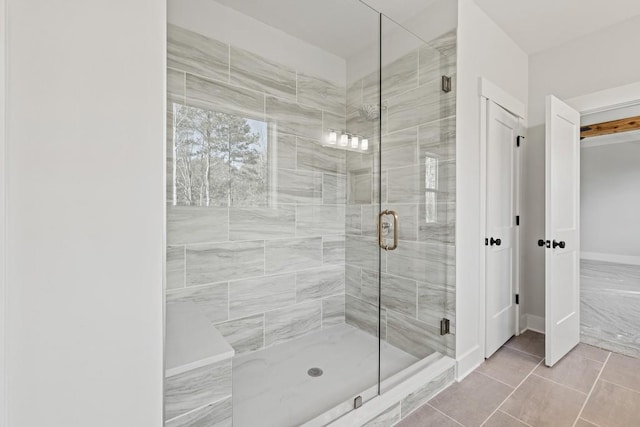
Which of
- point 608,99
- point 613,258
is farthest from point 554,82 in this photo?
point 613,258

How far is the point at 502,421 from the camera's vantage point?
161 centimetres

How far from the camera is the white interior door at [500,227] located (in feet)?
7.66

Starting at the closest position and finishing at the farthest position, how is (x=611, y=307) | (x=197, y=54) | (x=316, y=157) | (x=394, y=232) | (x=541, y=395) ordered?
(x=541, y=395) < (x=197, y=54) < (x=394, y=232) < (x=316, y=157) < (x=611, y=307)

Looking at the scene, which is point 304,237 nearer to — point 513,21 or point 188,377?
point 188,377

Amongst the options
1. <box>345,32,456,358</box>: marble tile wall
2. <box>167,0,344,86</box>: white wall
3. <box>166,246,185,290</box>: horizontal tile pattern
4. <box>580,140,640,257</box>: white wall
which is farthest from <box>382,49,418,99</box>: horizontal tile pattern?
<box>580,140,640,257</box>: white wall

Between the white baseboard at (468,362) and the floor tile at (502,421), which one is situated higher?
the white baseboard at (468,362)

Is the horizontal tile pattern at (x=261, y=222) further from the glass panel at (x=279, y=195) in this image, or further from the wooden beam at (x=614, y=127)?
the wooden beam at (x=614, y=127)

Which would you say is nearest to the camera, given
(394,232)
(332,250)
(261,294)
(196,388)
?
(196,388)

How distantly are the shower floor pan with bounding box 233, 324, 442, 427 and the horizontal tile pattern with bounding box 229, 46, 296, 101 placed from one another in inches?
75.6

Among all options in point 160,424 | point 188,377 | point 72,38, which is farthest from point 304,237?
point 72,38

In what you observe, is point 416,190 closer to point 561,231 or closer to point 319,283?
point 319,283

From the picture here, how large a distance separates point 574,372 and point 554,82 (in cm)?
241

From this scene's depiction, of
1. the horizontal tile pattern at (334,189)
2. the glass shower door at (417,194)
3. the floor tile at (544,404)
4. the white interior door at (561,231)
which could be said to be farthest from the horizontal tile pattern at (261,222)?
the white interior door at (561,231)

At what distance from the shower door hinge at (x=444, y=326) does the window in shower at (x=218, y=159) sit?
1540mm
